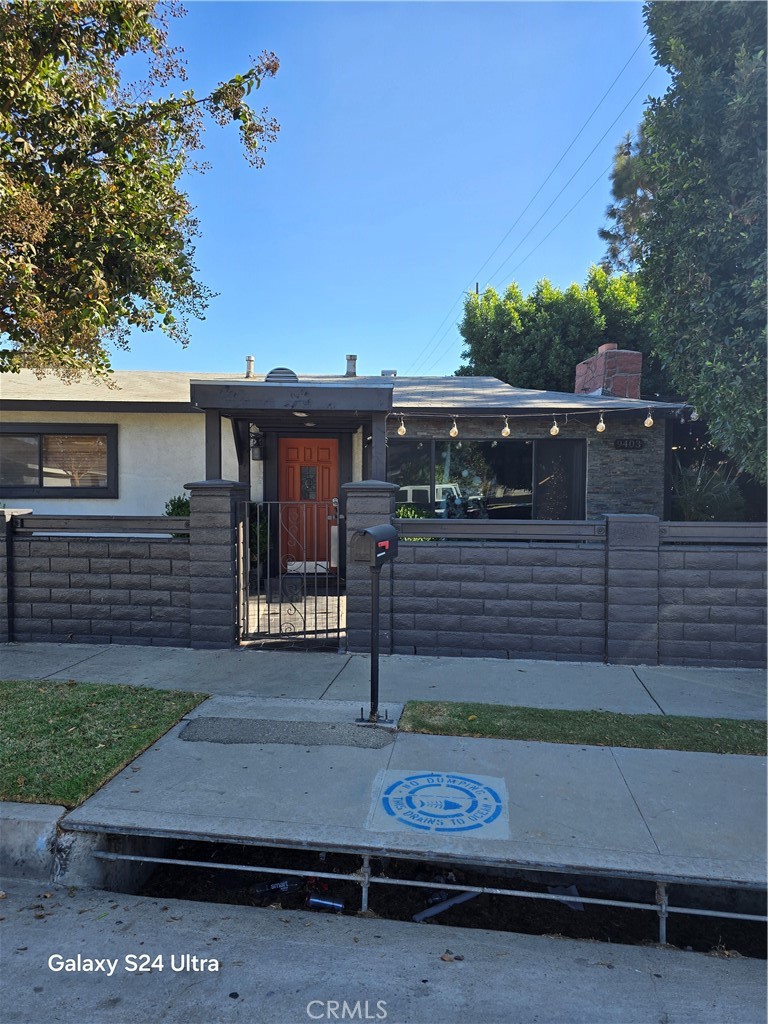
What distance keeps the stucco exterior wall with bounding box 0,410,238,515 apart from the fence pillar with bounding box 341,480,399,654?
207 inches

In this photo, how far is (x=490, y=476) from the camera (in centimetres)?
1179

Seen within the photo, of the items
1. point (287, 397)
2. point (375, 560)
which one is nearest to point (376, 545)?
point (375, 560)

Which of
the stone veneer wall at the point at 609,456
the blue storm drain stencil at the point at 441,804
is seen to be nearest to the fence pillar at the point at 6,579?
the blue storm drain stencil at the point at 441,804

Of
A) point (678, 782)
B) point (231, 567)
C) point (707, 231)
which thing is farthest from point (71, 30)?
point (678, 782)

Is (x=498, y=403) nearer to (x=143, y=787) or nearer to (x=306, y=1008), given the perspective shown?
(x=143, y=787)

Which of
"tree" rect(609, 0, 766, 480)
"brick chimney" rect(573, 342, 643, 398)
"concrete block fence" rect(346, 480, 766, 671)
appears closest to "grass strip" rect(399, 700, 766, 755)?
"concrete block fence" rect(346, 480, 766, 671)

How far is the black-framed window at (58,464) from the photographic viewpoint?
11.6m

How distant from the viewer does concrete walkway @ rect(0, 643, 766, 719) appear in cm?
559

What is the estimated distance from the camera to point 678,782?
4.10 m

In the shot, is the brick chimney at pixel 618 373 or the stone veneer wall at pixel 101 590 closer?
the stone veneer wall at pixel 101 590

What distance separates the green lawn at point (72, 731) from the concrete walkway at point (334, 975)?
0.76 metres

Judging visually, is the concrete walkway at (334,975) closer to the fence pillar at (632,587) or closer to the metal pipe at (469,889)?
the metal pipe at (469,889)

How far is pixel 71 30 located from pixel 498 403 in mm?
7347

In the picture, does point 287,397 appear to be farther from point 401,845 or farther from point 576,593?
point 401,845
